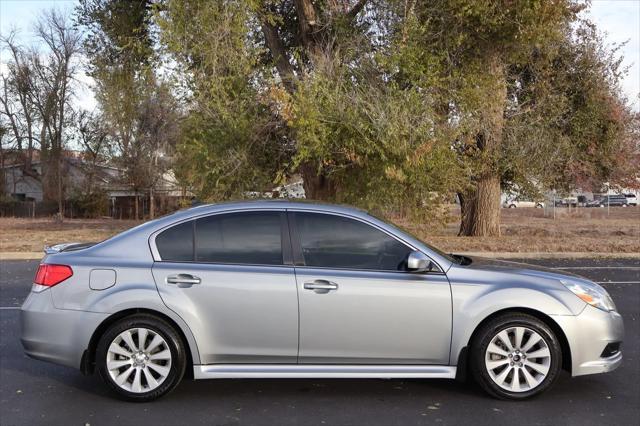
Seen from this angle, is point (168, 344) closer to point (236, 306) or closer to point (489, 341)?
point (236, 306)

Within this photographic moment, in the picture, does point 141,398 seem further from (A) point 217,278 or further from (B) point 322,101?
(B) point 322,101

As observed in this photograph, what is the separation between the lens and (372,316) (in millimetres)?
5004

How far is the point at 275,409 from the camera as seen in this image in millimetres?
4914

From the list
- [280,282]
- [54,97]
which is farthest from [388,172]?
[54,97]

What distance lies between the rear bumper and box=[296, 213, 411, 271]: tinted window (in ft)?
5.49

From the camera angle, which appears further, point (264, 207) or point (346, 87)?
point (346, 87)

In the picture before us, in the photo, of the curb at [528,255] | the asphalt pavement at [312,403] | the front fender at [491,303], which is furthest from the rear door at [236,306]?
the curb at [528,255]

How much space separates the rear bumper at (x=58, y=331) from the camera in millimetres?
5020

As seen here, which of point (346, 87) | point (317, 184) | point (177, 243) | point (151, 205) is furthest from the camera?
point (151, 205)

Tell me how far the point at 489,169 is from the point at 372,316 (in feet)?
52.3

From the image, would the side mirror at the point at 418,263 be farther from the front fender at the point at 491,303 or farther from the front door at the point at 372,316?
the front fender at the point at 491,303

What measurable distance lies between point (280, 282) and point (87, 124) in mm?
47305

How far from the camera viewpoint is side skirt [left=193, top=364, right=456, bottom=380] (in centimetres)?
501

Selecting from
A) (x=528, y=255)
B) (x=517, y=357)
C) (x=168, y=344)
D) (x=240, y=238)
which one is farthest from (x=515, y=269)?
(x=528, y=255)
